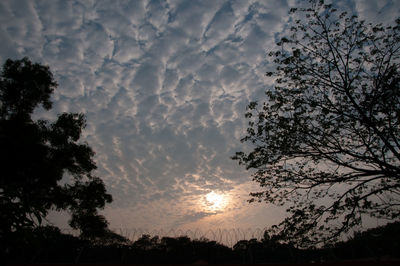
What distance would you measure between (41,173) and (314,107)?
16.6 meters

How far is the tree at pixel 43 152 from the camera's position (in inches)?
547

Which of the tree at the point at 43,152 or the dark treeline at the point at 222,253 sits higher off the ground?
the tree at the point at 43,152

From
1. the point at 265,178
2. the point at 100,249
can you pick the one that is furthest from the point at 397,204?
the point at 100,249

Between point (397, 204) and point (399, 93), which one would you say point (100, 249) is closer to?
point (397, 204)

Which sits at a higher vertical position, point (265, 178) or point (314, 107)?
point (314, 107)

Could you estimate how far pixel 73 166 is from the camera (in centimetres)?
1642

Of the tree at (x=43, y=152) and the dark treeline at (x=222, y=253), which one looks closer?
the dark treeline at (x=222, y=253)

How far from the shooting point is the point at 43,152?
Answer: 49.4 feet

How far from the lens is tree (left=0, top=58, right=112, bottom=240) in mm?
13891

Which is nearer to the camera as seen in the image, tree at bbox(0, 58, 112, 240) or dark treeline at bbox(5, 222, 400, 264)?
dark treeline at bbox(5, 222, 400, 264)

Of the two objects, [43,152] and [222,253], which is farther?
[43,152]

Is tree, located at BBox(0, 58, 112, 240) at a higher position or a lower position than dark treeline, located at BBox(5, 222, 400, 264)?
higher

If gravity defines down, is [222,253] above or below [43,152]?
below

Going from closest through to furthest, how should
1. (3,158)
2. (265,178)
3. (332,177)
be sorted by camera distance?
(332,177) < (265,178) < (3,158)
